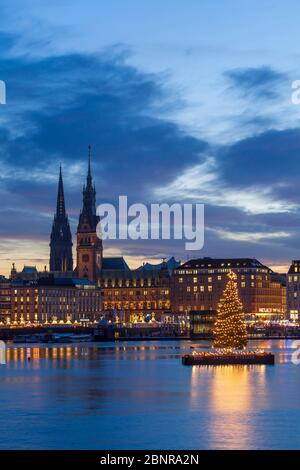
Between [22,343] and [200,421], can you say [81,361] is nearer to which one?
[200,421]

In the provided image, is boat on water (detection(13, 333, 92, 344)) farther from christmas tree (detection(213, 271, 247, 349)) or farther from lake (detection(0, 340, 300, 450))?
christmas tree (detection(213, 271, 247, 349))

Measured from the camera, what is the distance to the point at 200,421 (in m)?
43.9

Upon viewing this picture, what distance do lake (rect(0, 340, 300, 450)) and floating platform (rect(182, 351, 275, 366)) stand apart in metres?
1.32

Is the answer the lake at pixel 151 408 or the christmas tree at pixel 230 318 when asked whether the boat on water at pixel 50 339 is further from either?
the christmas tree at pixel 230 318

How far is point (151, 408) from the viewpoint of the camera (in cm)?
4900

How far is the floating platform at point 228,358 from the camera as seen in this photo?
76.2 meters

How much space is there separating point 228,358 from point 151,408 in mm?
27814

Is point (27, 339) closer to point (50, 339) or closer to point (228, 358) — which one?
point (50, 339)

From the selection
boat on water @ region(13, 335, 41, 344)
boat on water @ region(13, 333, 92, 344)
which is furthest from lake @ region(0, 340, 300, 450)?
boat on water @ region(13, 333, 92, 344)

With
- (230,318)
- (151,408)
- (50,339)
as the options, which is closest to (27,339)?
(50,339)

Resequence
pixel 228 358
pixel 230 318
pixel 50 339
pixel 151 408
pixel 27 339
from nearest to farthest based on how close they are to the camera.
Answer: pixel 151 408, pixel 230 318, pixel 228 358, pixel 50 339, pixel 27 339

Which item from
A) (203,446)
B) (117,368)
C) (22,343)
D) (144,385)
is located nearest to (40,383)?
(144,385)

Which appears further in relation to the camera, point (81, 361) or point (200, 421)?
point (81, 361)
